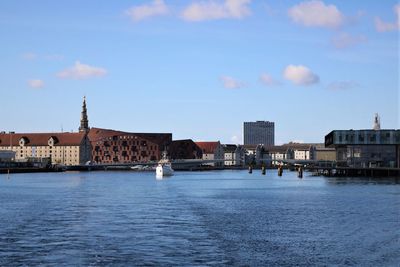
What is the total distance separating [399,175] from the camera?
15238cm

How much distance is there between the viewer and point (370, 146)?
6786 inches

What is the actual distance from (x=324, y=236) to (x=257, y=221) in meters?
9.30

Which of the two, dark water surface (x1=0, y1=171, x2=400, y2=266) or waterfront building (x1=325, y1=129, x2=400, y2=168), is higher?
waterfront building (x1=325, y1=129, x2=400, y2=168)

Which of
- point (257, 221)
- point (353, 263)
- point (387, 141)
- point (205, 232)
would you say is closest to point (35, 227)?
point (205, 232)

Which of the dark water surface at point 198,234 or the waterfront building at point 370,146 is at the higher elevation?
the waterfront building at point 370,146

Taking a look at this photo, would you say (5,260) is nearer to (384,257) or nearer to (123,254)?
(123,254)

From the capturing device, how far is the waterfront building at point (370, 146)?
6619 inches

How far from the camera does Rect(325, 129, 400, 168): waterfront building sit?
552ft

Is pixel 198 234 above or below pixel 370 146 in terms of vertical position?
below

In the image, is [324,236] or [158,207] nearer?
[324,236]

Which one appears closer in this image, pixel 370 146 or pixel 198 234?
pixel 198 234

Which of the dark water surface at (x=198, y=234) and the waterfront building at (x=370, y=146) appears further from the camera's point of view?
the waterfront building at (x=370, y=146)

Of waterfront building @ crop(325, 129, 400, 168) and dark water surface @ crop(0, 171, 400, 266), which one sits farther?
waterfront building @ crop(325, 129, 400, 168)

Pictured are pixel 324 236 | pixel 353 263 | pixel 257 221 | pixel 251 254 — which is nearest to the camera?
pixel 353 263
